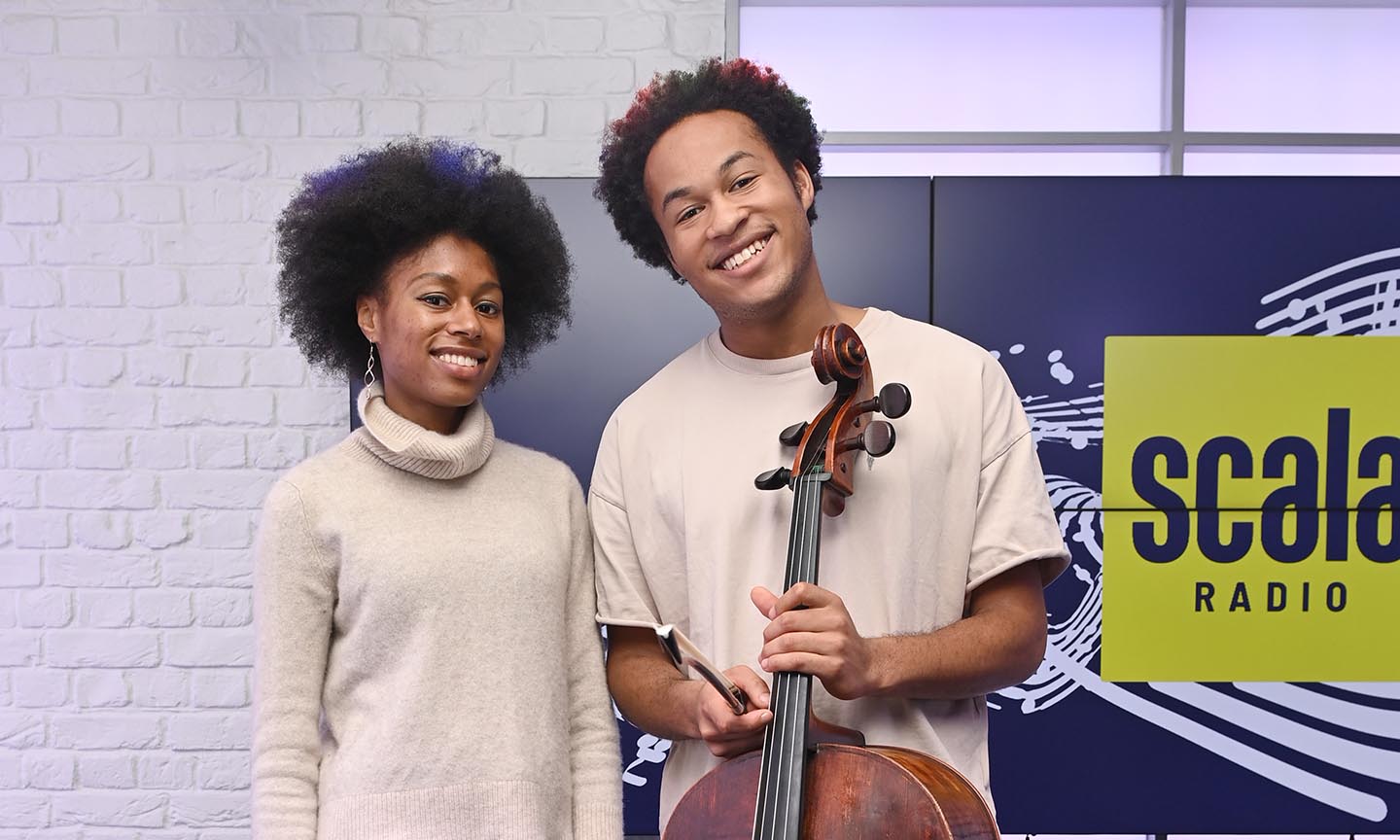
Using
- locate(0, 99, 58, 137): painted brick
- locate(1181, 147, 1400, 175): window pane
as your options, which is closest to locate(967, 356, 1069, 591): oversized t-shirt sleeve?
locate(1181, 147, 1400, 175): window pane

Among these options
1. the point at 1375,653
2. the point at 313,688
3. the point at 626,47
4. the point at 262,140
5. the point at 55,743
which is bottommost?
the point at 55,743

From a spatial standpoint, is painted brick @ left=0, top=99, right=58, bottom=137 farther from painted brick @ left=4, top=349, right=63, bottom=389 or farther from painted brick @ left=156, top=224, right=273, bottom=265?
painted brick @ left=4, top=349, right=63, bottom=389

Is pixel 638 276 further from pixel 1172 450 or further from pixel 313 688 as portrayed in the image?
pixel 313 688

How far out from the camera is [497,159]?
164 centimetres

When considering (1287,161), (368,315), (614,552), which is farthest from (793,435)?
(1287,161)

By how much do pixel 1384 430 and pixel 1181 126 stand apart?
1115 mm

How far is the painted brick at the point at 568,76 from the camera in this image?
10.4 ft

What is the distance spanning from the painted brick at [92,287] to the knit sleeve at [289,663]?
2.09 metres

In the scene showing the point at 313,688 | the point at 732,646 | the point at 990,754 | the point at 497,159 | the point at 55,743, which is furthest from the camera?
the point at 55,743

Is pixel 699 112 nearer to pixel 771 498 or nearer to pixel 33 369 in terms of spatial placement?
pixel 771 498

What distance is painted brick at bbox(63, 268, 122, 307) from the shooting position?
3.13 metres

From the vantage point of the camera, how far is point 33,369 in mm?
3131

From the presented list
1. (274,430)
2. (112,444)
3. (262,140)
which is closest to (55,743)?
(112,444)

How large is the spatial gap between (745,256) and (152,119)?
7.69 feet
